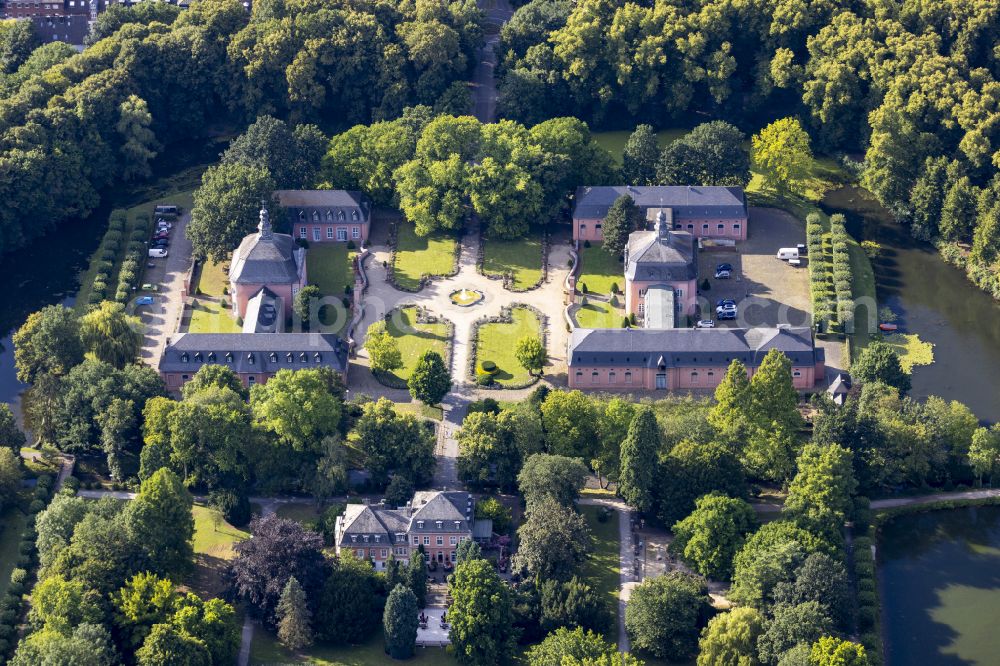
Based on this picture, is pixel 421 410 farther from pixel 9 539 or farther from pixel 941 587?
pixel 941 587

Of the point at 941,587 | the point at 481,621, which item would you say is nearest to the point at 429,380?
the point at 481,621

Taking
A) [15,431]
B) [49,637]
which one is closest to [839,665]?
[49,637]

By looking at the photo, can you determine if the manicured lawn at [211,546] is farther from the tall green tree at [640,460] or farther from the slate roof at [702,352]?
the slate roof at [702,352]

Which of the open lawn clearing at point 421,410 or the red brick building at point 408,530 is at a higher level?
the open lawn clearing at point 421,410

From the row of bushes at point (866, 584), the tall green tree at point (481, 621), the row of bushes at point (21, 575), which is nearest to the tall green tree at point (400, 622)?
the tall green tree at point (481, 621)

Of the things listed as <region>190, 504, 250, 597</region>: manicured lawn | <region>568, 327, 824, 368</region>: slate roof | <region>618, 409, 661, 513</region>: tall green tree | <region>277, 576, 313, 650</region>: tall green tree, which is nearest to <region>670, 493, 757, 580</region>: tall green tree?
<region>618, 409, 661, 513</region>: tall green tree

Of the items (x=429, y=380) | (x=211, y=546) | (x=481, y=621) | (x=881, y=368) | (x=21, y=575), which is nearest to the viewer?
(x=481, y=621)
